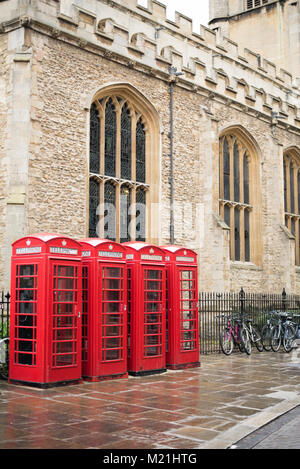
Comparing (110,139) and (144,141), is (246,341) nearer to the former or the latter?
(110,139)

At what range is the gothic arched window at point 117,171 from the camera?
16328mm

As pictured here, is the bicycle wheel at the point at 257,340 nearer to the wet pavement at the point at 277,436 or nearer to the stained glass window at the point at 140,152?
the stained glass window at the point at 140,152

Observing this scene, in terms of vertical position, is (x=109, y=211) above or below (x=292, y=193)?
below

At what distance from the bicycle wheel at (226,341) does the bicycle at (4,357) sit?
5654 millimetres

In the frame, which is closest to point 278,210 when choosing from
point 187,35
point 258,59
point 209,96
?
point 209,96

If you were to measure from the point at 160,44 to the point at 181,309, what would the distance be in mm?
16529

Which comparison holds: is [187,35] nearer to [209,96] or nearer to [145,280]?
[209,96]

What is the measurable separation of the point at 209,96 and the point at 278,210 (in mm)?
6449

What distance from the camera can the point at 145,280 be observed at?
984 cm

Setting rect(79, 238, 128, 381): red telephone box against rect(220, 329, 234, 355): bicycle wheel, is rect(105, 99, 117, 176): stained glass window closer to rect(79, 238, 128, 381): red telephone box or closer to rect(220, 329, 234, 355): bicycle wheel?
rect(220, 329, 234, 355): bicycle wheel

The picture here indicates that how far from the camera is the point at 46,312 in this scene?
323 inches

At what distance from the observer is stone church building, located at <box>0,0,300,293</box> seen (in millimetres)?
14000

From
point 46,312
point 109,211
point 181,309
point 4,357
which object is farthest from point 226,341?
point 46,312

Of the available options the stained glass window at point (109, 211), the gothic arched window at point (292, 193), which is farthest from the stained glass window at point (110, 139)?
the gothic arched window at point (292, 193)
